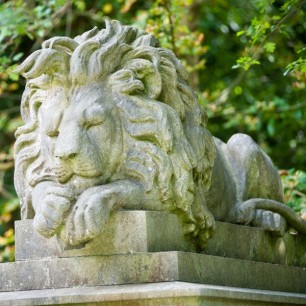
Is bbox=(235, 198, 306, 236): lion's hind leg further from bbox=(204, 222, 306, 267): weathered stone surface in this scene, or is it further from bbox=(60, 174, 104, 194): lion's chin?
bbox=(60, 174, 104, 194): lion's chin

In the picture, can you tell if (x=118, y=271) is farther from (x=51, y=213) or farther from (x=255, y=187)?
(x=255, y=187)

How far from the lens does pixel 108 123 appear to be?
645 centimetres

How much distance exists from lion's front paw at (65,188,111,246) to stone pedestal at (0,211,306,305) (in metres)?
0.16

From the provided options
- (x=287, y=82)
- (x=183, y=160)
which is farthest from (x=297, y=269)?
(x=287, y=82)

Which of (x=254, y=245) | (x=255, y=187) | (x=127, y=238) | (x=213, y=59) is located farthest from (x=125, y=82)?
(x=213, y=59)

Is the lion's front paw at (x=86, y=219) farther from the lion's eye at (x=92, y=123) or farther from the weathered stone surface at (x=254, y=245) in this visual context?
the weathered stone surface at (x=254, y=245)

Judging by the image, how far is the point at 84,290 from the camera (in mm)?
6055

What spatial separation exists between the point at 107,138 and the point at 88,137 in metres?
0.12

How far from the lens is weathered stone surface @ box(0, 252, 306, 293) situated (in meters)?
6.12

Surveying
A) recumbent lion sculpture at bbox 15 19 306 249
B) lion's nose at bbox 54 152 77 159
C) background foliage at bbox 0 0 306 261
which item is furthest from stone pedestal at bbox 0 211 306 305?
background foliage at bbox 0 0 306 261

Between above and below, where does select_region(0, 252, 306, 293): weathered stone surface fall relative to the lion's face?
below

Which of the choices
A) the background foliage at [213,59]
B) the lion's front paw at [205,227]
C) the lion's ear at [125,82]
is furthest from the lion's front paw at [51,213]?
the background foliage at [213,59]

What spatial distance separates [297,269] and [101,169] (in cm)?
206

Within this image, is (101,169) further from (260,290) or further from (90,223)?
(260,290)
